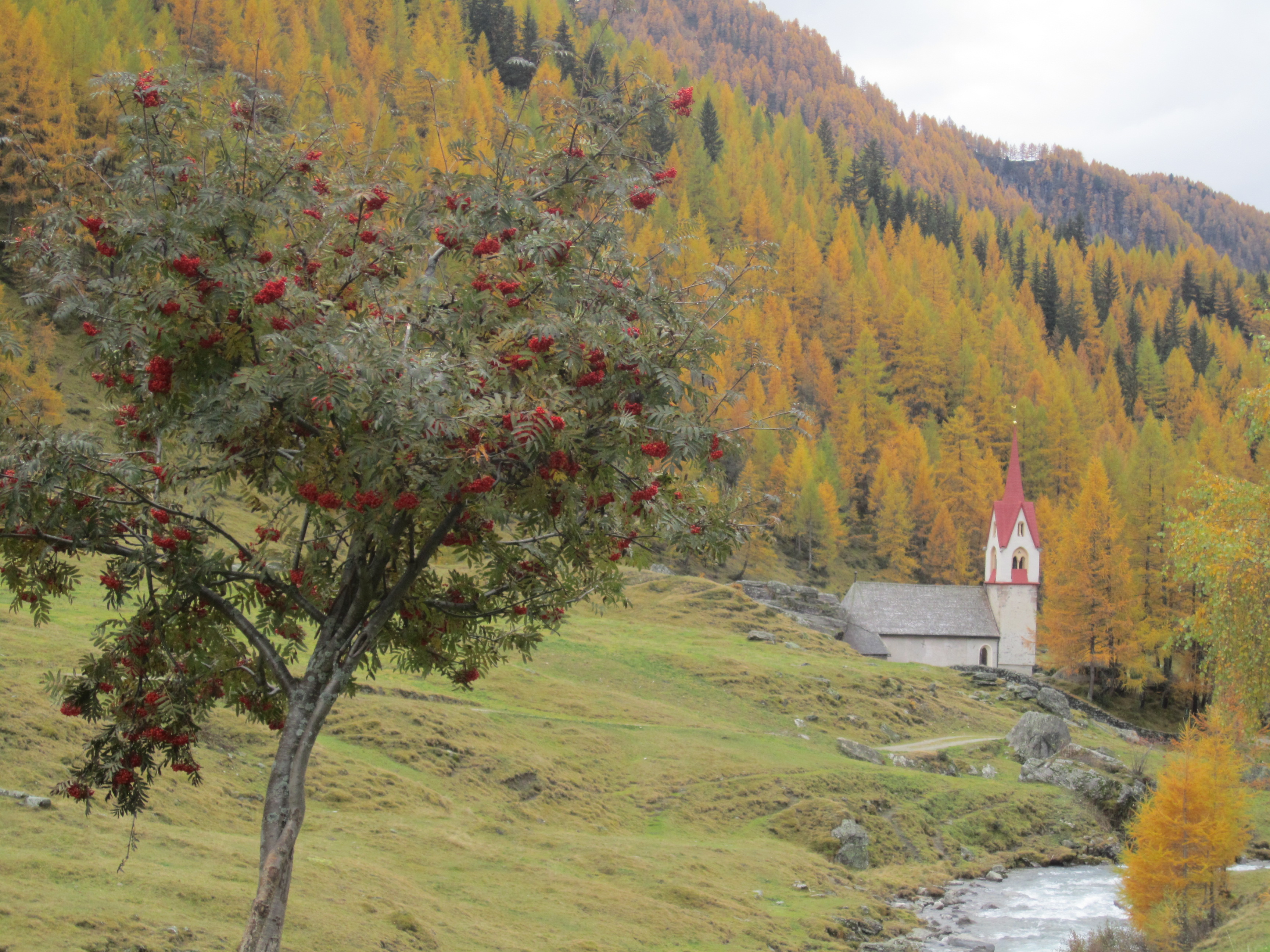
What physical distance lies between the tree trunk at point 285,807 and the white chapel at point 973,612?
60.3 m

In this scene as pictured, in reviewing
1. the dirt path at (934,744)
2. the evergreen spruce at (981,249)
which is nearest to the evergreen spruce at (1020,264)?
the evergreen spruce at (981,249)

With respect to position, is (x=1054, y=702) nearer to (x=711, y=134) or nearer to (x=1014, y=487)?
(x=1014, y=487)

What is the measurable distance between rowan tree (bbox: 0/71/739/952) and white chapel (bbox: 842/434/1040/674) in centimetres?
5969

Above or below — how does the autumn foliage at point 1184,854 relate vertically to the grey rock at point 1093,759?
above

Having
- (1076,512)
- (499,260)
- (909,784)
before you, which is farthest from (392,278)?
(1076,512)

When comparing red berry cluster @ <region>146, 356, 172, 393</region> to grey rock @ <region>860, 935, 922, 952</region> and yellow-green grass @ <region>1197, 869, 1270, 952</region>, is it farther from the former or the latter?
grey rock @ <region>860, 935, 922, 952</region>

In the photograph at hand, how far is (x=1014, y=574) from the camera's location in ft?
232

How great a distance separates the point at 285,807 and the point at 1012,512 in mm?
69064

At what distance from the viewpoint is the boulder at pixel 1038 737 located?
43562 mm

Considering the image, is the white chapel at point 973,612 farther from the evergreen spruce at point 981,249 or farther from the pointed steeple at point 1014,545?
the evergreen spruce at point 981,249

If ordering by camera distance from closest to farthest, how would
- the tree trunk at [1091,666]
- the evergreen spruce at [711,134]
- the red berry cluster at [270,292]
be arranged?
the red berry cluster at [270,292] → the tree trunk at [1091,666] → the evergreen spruce at [711,134]

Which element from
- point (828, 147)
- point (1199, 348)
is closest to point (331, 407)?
point (1199, 348)

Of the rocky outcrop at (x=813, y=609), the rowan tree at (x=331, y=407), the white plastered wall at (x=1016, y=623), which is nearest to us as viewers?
the rowan tree at (x=331, y=407)

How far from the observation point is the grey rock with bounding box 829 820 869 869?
92.0 ft
